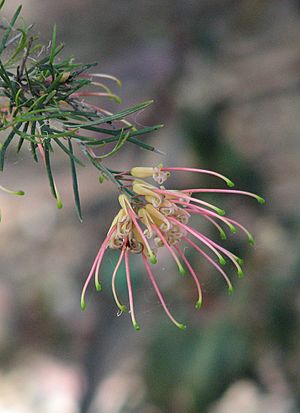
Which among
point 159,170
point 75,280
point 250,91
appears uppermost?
point 159,170

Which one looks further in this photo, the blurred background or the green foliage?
the blurred background

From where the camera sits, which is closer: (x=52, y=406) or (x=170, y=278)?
(x=170, y=278)

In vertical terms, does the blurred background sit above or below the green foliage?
below

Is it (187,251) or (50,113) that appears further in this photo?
(187,251)

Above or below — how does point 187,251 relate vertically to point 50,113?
below

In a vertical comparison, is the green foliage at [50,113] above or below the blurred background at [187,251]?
above

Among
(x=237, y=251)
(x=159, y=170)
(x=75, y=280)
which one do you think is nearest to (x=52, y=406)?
(x=75, y=280)

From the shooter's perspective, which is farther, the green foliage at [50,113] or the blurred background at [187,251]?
the blurred background at [187,251]

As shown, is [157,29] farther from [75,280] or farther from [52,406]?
[52,406]
